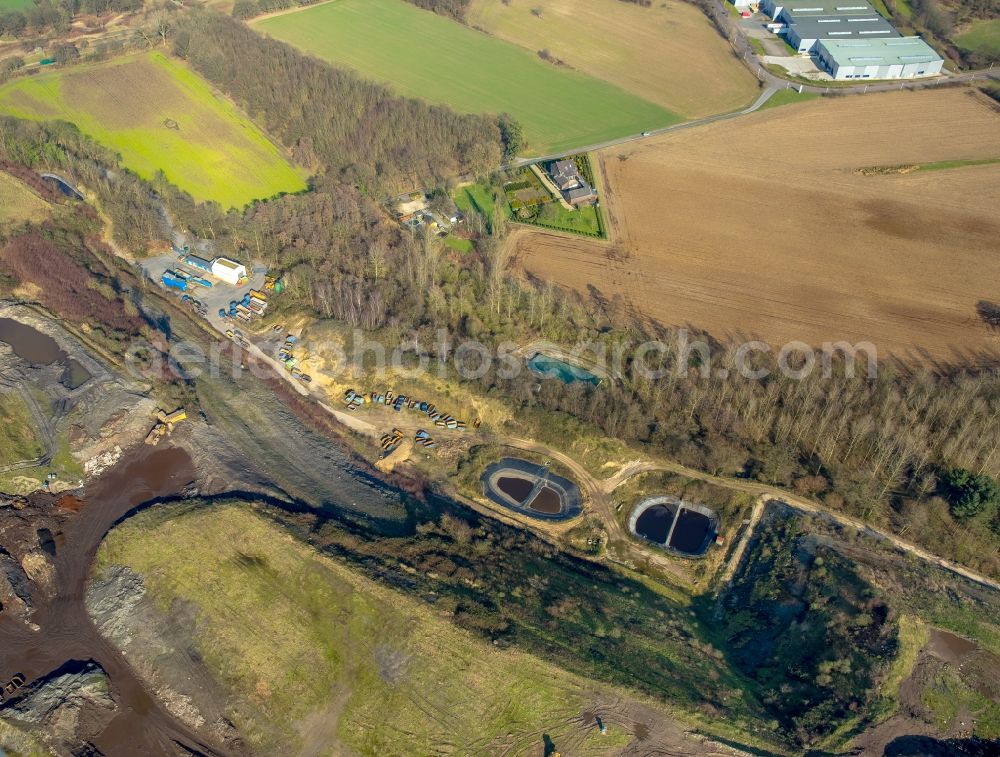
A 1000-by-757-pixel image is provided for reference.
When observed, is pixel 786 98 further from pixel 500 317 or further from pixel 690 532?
pixel 690 532

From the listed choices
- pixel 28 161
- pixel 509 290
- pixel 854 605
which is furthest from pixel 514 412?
pixel 28 161

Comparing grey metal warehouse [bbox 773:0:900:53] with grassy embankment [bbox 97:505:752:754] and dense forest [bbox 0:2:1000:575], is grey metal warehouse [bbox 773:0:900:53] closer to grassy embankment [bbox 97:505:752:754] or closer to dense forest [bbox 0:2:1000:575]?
dense forest [bbox 0:2:1000:575]

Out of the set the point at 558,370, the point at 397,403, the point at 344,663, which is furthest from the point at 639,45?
the point at 344,663

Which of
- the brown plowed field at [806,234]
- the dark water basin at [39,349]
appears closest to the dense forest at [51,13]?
the dark water basin at [39,349]

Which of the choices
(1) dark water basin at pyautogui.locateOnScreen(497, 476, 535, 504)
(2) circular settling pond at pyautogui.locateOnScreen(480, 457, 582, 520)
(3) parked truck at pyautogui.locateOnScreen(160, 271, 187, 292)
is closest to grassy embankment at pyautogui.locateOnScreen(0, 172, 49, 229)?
(3) parked truck at pyautogui.locateOnScreen(160, 271, 187, 292)

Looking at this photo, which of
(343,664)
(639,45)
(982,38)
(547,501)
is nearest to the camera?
(343,664)

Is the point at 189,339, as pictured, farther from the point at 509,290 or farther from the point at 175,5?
the point at 175,5

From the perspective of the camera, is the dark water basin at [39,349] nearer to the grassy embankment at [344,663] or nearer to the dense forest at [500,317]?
the dense forest at [500,317]
